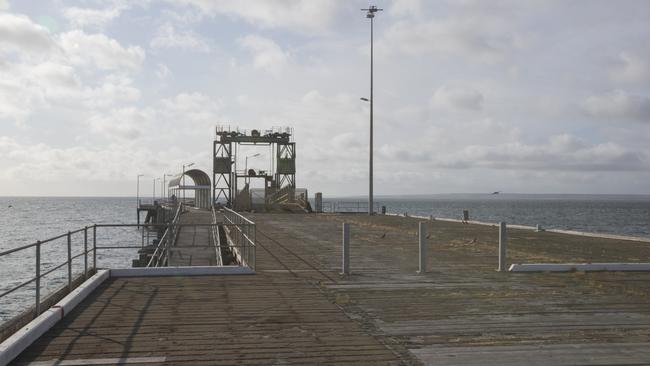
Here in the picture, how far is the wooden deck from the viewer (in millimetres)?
6336

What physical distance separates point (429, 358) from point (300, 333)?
5.56 feet

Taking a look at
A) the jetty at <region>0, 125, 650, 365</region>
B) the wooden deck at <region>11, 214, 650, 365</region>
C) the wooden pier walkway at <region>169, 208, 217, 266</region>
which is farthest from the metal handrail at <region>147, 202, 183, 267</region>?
the wooden deck at <region>11, 214, 650, 365</region>

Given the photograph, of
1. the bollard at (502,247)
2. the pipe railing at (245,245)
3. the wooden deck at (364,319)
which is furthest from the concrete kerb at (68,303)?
the bollard at (502,247)

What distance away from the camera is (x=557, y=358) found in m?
6.23

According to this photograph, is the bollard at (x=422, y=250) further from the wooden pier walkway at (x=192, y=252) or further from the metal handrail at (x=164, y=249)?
the wooden pier walkway at (x=192, y=252)

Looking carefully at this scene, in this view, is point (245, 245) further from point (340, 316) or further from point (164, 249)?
point (164, 249)

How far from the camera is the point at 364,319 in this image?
26.3ft

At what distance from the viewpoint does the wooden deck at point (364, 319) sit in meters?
6.34

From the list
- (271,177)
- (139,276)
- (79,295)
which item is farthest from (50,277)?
(271,177)

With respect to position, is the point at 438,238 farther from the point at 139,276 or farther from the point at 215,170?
the point at 215,170

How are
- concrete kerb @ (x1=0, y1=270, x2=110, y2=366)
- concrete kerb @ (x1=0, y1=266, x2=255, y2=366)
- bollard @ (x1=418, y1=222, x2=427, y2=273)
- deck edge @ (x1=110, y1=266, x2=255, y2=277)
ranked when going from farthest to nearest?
bollard @ (x1=418, y1=222, x2=427, y2=273) < deck edge @ (x1=110, y1=266, x2=255, y2=277) < concrete kerb @ (x1=0, y1=266, x2=255, y2=366) < concrete kerb @ (x1=0, y1=270, x2=110, y2=366)

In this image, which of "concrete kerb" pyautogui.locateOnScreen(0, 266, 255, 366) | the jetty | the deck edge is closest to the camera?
"concrete kerb" pyautogui.locateOnScreen(0, 266, 255, 366)

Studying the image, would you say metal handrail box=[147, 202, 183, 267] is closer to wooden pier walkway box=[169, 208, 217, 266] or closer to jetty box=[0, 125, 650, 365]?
wooden pier walkway box=[169, 208, 217, 266]

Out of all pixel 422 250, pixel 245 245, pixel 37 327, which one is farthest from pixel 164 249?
pixel 37 327
